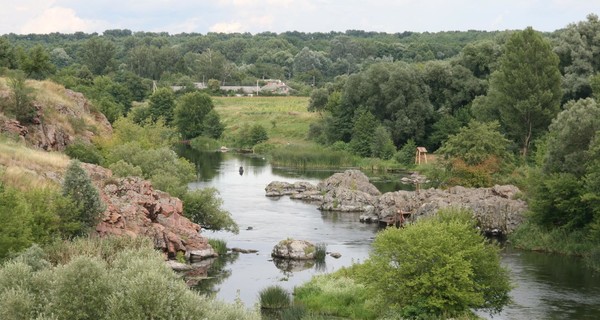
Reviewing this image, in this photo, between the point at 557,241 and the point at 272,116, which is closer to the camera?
the point at 557,241

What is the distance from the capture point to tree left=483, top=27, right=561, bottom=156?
274ft

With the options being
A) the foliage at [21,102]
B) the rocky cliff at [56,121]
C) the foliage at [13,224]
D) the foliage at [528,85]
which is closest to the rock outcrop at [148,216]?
the foliage at [13,224]

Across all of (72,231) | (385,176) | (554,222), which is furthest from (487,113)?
(72,231)

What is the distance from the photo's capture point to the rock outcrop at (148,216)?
164 ft

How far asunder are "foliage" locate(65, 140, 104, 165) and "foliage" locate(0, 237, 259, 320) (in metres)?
39.9

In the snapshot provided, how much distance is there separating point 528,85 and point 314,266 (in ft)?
132

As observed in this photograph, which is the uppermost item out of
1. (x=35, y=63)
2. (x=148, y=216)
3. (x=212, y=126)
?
(x=35, y=63)

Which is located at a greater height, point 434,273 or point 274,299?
point 434,273

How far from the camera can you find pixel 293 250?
54.7 metres

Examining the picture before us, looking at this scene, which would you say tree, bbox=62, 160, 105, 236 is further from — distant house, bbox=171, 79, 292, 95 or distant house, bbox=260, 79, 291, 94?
distant house, bbox=260, 79, 291, 94

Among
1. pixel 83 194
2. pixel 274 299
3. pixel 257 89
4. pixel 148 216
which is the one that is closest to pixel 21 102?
pixel 148 216

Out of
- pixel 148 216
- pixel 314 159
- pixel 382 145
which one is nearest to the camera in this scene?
pixel 148 216

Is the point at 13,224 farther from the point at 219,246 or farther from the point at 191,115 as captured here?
the point at 191,115

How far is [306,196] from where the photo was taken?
3100 inches
